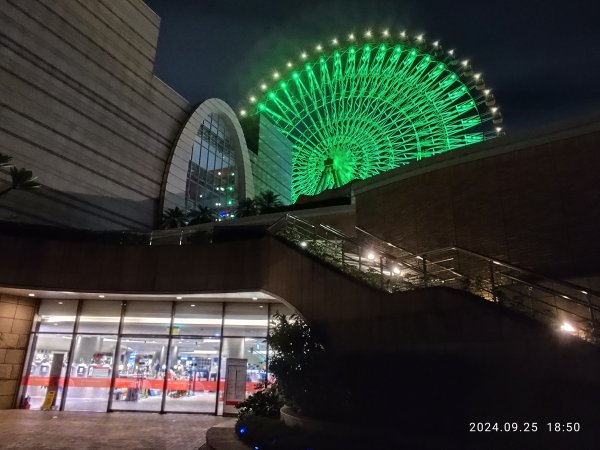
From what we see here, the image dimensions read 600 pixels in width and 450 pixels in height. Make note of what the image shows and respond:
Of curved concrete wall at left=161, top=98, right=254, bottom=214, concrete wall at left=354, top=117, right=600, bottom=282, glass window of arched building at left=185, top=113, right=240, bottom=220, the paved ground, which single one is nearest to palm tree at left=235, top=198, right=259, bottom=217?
glass window of arched building at left=185, top=113, right=240, bottom=220

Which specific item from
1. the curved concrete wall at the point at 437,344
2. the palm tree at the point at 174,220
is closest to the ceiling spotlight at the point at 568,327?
the curved concrete wall at the point at 437,344

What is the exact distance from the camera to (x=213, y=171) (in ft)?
151

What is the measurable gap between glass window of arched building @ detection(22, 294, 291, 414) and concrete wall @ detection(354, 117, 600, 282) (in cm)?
633

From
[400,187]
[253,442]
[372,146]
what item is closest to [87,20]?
[372,146]

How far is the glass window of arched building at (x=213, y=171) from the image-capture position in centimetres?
4228

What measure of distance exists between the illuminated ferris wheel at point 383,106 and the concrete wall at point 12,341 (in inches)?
891

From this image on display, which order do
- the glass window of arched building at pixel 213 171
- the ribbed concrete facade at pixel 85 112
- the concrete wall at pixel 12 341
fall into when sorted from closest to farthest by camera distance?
the concrete wall at pixel 12 341, the ribbed concrete facade at pixel 85 112, the glass window of arched building at pixel 213 171

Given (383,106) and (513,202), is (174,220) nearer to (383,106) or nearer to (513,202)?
(383,106)

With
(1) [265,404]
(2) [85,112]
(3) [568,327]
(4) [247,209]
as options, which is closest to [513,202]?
(3) [568,327]

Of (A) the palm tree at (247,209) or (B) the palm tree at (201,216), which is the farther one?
(B) the palm tree at (201,216)

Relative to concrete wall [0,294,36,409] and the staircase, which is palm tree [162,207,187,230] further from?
the staircase

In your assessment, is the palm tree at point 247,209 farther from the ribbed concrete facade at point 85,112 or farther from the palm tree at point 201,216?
the ribbed concrete facade at point 85,112

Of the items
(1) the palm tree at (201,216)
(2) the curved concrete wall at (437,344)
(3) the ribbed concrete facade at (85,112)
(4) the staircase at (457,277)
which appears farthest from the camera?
(1) the palm tree at (201,216)

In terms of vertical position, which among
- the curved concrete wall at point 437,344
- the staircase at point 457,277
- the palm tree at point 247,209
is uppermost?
the palm tree at point 247,209
